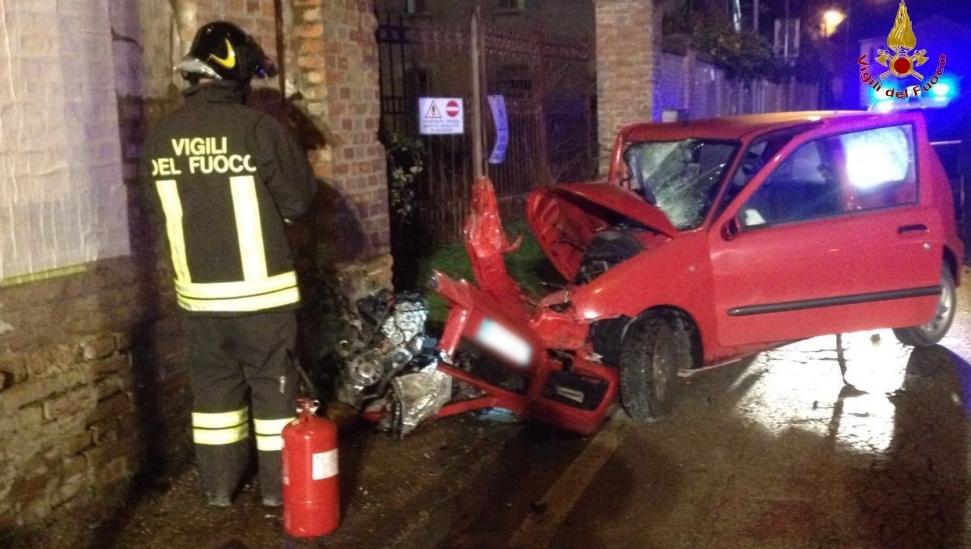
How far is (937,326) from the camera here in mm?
7199

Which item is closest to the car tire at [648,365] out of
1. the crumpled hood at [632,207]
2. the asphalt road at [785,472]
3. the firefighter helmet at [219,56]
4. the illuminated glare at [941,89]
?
the asphalt road at [785,472]

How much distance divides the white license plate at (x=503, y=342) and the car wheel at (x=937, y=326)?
125 inches

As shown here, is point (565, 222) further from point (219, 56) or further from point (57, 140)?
point (57, 140)

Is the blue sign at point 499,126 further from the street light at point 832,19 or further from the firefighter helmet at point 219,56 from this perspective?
the street light at point 832,19

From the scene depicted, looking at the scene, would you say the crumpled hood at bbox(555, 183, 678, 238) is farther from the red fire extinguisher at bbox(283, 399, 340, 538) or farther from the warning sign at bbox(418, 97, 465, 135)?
the warning sign at bbox(418, 97, 465, 135)

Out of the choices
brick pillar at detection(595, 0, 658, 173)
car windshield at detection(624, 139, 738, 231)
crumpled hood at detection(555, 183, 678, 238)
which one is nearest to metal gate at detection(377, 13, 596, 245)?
brick pillar at detection(595, 0, 658, 173)

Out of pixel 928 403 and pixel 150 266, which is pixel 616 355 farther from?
pixel 150 266

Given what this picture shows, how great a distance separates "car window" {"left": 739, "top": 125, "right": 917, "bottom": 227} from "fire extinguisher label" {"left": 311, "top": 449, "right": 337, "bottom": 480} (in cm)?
319

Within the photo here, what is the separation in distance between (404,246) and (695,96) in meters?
8.77

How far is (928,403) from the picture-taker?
602 centimetres

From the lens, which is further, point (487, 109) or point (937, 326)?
point (487, 109)

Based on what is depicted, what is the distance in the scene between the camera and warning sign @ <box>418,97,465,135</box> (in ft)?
31.4

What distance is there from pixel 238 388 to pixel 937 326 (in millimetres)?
5152

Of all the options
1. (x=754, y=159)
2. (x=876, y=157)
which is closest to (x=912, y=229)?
(x=876, y=157)
